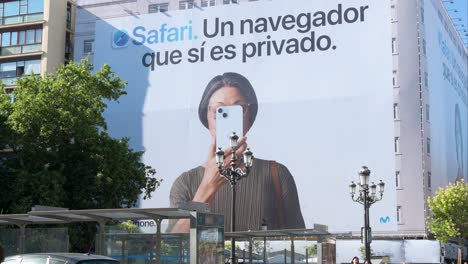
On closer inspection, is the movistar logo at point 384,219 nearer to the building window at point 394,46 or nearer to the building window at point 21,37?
the building window at point 394,46

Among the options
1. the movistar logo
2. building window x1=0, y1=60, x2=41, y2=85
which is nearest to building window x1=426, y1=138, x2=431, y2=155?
the movistar logo

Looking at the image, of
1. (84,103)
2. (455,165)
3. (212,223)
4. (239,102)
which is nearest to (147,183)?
(84,103)

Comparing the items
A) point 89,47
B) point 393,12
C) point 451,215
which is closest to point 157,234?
point 451,215

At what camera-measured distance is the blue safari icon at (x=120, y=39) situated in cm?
6744

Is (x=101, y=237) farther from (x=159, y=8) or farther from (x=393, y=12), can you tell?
(x=159, y=8)

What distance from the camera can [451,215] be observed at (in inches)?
1957

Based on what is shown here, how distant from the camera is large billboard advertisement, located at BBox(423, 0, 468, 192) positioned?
59.7 metres

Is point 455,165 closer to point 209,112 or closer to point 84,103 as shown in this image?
point 209,112

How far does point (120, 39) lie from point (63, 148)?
35.7 metres

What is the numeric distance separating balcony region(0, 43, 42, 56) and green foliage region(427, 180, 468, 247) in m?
35.8

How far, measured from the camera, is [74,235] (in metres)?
31.7

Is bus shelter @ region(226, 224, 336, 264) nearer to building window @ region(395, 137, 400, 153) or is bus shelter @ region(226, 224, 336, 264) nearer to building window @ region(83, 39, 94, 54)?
building window @ region(395, 137, 400, 153)

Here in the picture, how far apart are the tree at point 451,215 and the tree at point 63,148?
24.6m

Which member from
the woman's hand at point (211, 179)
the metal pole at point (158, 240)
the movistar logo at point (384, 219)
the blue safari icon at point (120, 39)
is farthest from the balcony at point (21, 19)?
the metal pole at point (158, 240)
